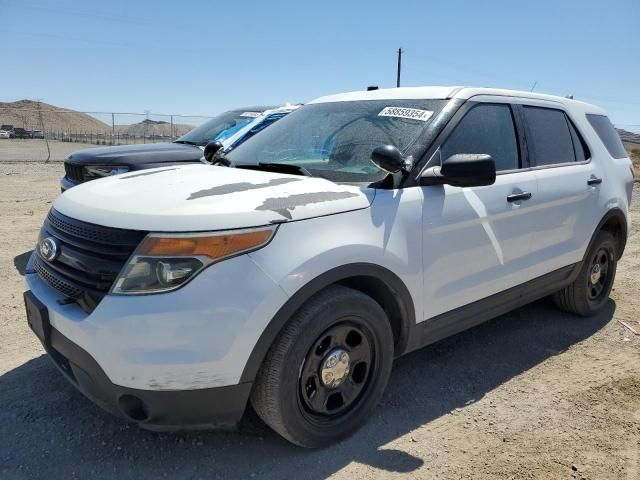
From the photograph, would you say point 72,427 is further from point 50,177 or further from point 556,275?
point 50,177

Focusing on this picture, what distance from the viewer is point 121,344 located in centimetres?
210

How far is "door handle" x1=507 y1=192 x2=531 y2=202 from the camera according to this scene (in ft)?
10.9

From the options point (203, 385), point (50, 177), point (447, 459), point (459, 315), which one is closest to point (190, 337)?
point (203, 385)

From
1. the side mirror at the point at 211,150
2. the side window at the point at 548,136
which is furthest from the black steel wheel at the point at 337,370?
the side mirror at the point at 211,150

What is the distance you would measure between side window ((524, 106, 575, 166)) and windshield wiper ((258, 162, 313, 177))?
177cm

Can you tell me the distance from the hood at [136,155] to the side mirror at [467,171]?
13.1ft

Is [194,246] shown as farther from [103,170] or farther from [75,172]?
[75,172]

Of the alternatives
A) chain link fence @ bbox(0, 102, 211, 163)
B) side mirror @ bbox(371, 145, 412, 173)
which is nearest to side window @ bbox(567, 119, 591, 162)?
side mirror @ bbox(371, 145, 412, 173)

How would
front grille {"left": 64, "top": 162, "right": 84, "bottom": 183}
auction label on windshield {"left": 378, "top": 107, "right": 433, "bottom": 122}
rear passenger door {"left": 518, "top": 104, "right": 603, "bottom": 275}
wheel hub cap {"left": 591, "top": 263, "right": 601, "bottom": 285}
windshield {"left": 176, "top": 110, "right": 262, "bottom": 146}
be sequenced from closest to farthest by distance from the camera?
auction label on windshield {"left": 378, "top": 107, "right": 433, "bottom": 122}, rear passenger door {"left": 518, "top": 104, "right": 603, "bottom": 275}, wheel hub cap {"left": 591, "top": 263, "right": 601, "bottom": 285}, front grille {"left": 64, "top": 162, "right": 84, "bottom": 183}, windshield {"left": 176, "top": 110, "right": 262, "bottom": 146}

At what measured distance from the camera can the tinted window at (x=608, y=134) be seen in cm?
447

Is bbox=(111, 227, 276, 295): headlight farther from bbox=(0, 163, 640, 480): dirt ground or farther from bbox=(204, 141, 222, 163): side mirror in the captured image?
bbox=(204, 141, 222, 163): side mirror

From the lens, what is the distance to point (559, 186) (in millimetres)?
3752

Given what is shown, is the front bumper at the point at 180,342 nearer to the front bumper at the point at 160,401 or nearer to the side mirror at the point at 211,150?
the front bumper at the point at 160,401

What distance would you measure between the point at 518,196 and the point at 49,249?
9.17 feet
